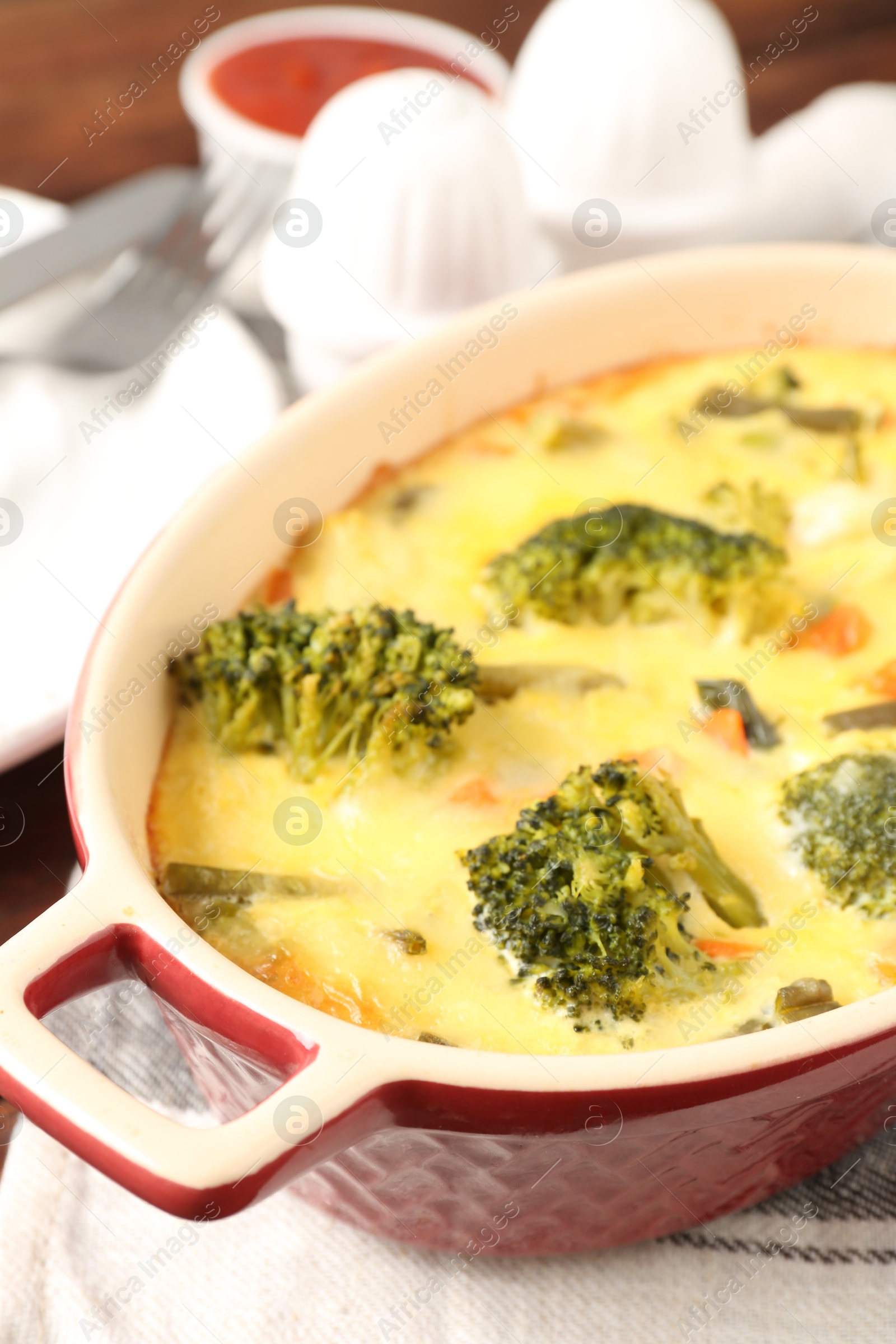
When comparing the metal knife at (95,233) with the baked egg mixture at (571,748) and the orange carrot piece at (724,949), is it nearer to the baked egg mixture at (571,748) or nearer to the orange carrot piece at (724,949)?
the baked egg mixture at (571,748)

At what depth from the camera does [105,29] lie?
4.42m

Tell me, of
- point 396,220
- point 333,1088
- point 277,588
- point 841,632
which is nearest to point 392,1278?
point 333,1088

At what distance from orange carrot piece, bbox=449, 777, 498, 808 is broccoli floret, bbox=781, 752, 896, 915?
0.42 m

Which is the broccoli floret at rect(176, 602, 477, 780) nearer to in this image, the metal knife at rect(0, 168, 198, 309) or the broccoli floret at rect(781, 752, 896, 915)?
the broccoli floret at rect(781, 752, 896, 915)

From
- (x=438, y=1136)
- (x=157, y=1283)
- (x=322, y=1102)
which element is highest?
(x=322, y=1102)

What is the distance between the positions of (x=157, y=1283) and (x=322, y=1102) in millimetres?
587

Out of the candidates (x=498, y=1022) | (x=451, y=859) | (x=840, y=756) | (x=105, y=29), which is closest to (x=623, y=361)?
(x=840, y=756)

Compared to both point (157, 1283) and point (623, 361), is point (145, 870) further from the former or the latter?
point (623, 361)

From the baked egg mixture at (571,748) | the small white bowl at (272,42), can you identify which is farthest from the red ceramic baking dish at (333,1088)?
the small white bowl at (272,42)

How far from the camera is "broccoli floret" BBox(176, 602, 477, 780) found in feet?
6.43

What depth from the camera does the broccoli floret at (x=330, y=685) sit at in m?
1.96

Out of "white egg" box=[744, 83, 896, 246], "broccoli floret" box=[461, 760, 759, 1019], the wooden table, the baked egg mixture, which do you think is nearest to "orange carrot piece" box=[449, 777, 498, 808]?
the baked egg mixture

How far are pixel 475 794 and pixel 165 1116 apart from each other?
0.71 meters

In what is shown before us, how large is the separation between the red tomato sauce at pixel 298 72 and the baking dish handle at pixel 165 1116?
105 inches
